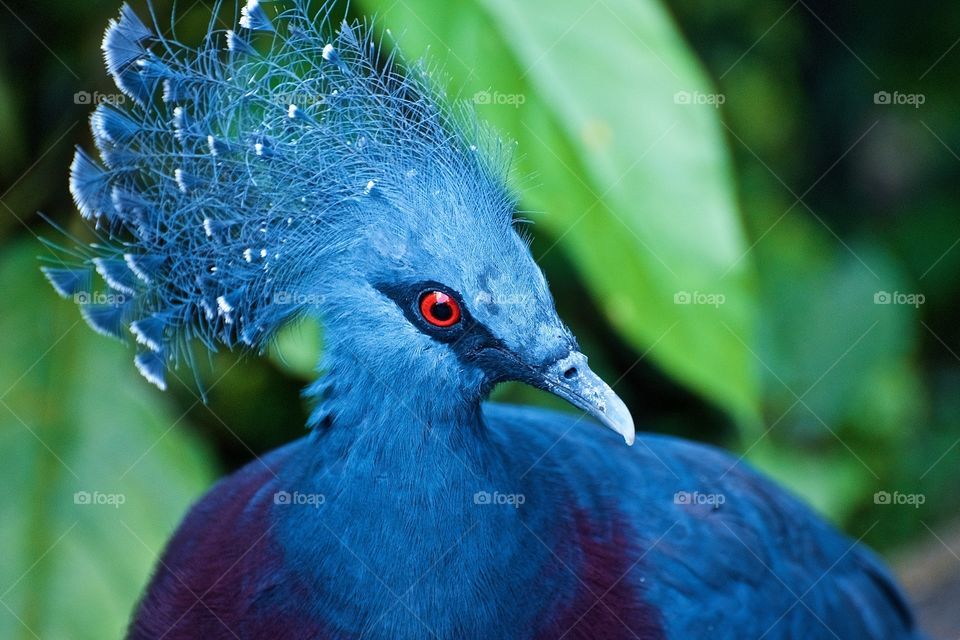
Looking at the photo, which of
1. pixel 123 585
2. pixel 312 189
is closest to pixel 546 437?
pixel 312 189

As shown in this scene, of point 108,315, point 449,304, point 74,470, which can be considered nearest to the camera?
point 449,304

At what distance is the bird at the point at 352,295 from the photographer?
1461 mm

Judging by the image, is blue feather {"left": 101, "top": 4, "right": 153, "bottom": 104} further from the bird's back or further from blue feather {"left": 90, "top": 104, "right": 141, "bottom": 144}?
the bird's back

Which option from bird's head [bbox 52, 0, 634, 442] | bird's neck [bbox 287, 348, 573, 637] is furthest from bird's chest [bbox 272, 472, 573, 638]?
bird's head [bbox 52, 0, 634, 442]

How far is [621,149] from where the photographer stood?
1863 millimetres

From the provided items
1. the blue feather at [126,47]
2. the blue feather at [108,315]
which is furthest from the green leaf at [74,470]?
the blue feather at [126,47]

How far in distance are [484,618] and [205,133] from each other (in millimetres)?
825

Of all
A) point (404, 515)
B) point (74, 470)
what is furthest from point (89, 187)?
point (74, 470)

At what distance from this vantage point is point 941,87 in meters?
3.18

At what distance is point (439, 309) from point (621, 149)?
600 millimetres

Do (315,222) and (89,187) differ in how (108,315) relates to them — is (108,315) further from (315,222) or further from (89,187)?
(315,222)

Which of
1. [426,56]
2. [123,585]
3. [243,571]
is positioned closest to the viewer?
[243,571]

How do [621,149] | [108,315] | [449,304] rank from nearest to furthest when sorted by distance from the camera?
[449,304], [108,315], [621,149]

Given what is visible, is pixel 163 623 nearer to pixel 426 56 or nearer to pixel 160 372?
pixel 160 372
